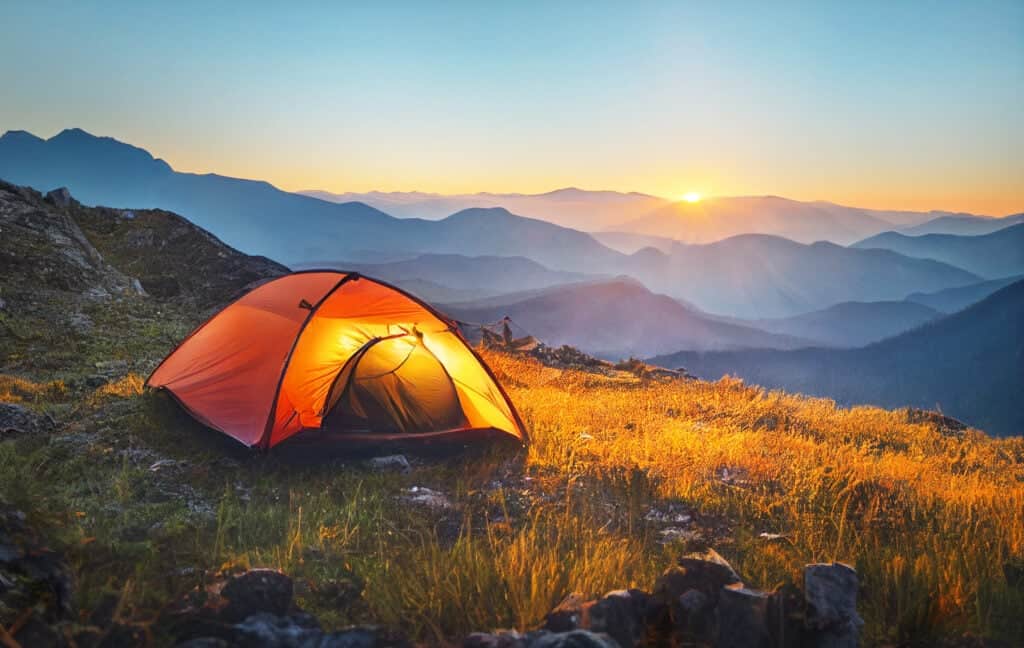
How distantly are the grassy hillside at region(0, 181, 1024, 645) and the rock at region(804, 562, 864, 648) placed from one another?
0.60 meters

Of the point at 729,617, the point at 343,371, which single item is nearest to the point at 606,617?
the point at 729,617

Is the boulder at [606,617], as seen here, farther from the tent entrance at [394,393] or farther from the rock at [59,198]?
the rock at [59,198]

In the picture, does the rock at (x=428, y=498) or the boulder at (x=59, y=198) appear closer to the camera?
the rock at (x=428, y=498)

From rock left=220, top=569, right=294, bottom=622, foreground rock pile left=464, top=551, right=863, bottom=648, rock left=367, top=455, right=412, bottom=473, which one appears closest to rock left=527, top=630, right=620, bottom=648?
foreground rock pile left=464, top=551, right=863, bottom=648

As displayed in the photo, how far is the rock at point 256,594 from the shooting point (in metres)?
3.84

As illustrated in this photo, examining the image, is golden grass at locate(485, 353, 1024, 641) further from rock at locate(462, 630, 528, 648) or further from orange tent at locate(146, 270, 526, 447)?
rock at locate(462, 630, 528, 648)

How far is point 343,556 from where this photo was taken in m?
5.49

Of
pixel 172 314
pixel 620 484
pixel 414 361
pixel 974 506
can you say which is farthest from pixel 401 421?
pixel 172 314

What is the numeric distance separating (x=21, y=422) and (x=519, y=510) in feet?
24.1

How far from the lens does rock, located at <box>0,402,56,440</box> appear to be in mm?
8539

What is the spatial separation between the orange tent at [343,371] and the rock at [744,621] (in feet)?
18.6

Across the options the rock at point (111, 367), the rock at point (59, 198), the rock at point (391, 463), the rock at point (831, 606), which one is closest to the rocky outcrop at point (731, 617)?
the rock at point (831, 606)

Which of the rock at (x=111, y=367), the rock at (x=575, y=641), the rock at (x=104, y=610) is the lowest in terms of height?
the rock at (x=104, y=610)

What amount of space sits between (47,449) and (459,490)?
5.46 metres
